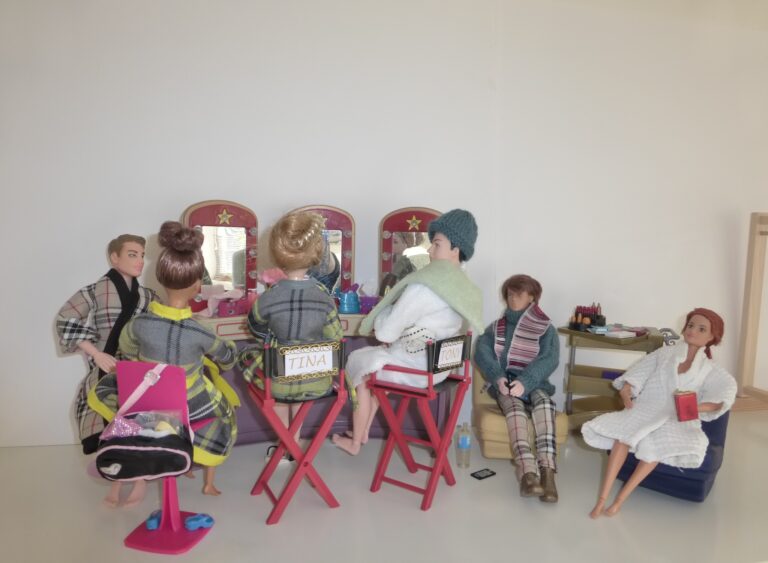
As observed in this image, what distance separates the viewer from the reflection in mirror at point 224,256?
3.71 m

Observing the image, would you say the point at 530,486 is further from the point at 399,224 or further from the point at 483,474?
the point at 399,224

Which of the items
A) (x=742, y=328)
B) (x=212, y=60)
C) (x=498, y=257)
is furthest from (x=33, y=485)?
(x=742, y=328)

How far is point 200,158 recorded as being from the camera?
388 cm

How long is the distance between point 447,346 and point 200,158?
2211mm

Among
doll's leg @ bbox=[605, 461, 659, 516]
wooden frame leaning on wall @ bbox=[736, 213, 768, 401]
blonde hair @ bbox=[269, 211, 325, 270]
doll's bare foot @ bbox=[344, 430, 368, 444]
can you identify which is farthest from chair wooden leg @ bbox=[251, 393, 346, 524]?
wooden frame leaning on wall @ bbox=[736, 213, 768, 401]

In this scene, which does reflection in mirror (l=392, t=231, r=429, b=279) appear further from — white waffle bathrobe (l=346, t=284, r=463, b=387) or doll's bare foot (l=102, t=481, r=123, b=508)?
doll's bare foot (l=102, t=481, r=123, b=508)

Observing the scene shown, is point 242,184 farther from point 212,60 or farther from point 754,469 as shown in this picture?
point 754,469

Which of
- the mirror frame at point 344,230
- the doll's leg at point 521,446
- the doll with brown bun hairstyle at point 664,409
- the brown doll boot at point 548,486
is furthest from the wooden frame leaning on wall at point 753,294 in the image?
the mirror frame at point 344,230

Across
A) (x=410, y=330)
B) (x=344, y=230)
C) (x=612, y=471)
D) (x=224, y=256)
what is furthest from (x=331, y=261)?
(x=612, y=471)

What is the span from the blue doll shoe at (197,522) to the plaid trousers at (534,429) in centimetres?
172

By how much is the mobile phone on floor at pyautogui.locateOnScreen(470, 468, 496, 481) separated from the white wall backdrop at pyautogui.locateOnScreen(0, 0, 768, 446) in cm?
131

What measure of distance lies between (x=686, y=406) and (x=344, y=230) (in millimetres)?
2379

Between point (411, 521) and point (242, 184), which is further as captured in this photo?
point (242, 184)

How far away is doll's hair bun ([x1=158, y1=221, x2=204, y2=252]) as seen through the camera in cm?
247
